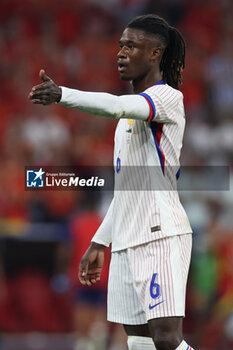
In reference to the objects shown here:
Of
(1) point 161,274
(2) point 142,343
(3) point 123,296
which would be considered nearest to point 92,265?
(3) point 123,296

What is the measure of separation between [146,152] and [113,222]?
0.40 m

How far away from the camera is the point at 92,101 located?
2.84 meters

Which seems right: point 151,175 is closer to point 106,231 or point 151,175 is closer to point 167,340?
point 106,231

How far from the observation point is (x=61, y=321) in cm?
735

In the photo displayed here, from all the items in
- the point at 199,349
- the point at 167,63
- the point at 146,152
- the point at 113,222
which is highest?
the point at 167,63

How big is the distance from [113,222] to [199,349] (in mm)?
3627

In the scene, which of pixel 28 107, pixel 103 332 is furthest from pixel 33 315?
pixel 28 107

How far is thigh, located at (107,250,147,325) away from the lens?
324 cm

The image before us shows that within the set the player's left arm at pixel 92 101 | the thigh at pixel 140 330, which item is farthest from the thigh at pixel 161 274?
the player's left arm at pixel 92 101

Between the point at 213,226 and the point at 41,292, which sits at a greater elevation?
the point at 213,226

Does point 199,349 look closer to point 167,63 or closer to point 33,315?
point 33,315

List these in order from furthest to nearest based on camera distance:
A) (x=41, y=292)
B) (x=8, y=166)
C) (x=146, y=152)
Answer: (x=8, y=166)
(x=41, y=292)
(x=146, y=152)

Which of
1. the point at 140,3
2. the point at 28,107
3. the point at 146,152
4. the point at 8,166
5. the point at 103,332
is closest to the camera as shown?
the point at 146,152

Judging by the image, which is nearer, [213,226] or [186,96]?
[213,226]
